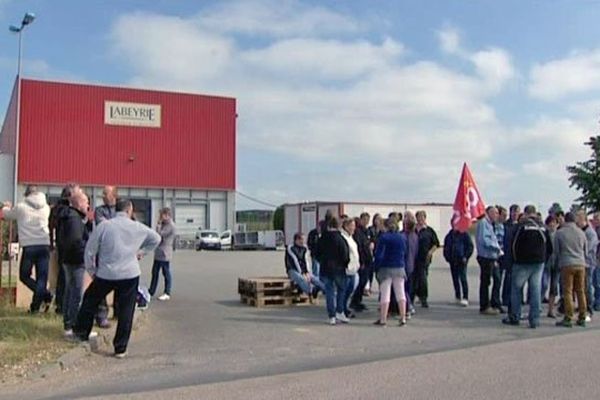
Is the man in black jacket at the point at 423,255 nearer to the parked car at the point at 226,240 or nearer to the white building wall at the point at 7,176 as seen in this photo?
the parked car at the point at 226,240

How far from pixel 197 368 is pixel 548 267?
25.2 ft

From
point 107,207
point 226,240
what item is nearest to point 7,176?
point 226,240

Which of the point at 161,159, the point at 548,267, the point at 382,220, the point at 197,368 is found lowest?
the point at 197,368

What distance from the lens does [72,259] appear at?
9539mm

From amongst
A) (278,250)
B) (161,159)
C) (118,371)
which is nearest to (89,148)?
(161,159)

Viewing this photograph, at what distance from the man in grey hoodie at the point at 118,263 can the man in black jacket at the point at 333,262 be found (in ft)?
11.6

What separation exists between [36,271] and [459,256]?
25.5 ft

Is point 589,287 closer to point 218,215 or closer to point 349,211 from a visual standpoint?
point 349,211

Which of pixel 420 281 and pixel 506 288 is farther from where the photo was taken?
pixel 420 281

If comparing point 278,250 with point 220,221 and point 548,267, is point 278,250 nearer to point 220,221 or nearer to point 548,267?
point 220,221

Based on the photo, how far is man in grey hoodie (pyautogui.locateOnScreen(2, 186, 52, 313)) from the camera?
1083 centimetres

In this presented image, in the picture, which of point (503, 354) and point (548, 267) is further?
point (548, 267)

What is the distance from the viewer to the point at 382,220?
14188 mm

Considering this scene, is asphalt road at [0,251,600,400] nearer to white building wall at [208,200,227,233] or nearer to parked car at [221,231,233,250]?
parked car at [221,231,233,250]
